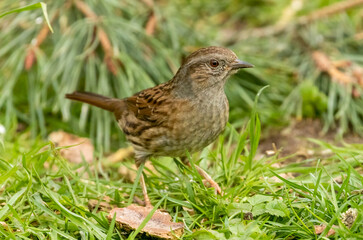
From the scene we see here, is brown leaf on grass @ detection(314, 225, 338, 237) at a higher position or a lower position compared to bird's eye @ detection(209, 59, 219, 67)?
lower

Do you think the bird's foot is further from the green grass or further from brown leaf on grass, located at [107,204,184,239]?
brown leaf on grass, located at [107,204,184,239]

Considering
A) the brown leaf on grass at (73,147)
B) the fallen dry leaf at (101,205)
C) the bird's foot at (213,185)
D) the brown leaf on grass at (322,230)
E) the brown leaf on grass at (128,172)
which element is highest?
the brown leaf on grass at (73,147)

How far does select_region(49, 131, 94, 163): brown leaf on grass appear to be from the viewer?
4633mm

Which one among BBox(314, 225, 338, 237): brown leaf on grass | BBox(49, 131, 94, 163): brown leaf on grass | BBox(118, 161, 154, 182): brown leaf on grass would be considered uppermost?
BBox(49, 131, 94, 163): brown leaf on grass

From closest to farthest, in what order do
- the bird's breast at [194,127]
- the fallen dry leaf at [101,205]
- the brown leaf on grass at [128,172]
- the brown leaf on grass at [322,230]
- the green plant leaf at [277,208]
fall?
the brown leaf on grass at [322,230] → the green plant leaf at [277,208] → the fallen dry leaf at [101,205] → the bird's breast at [194,127] → the brown leaf on grass at [128,172]

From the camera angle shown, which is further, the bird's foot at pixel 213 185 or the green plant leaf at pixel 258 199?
the bird's foot at pixel 213 185

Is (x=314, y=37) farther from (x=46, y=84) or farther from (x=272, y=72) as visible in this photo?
(x=46, y=84)

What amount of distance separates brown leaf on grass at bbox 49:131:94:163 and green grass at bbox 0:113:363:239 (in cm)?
70

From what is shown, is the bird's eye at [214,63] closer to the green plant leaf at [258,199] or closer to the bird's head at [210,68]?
the bird's head at [210,68]

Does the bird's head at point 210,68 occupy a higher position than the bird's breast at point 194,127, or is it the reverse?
the bird's head at point 210,68

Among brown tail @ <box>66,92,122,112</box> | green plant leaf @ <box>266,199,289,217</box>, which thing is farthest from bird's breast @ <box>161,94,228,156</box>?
brown tail @ <box>66,92,122,112</box>

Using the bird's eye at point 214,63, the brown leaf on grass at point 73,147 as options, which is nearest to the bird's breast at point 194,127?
the bird's eye at point 214,63

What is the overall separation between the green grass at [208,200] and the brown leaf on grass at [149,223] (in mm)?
63

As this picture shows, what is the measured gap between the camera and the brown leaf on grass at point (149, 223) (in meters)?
3.02
